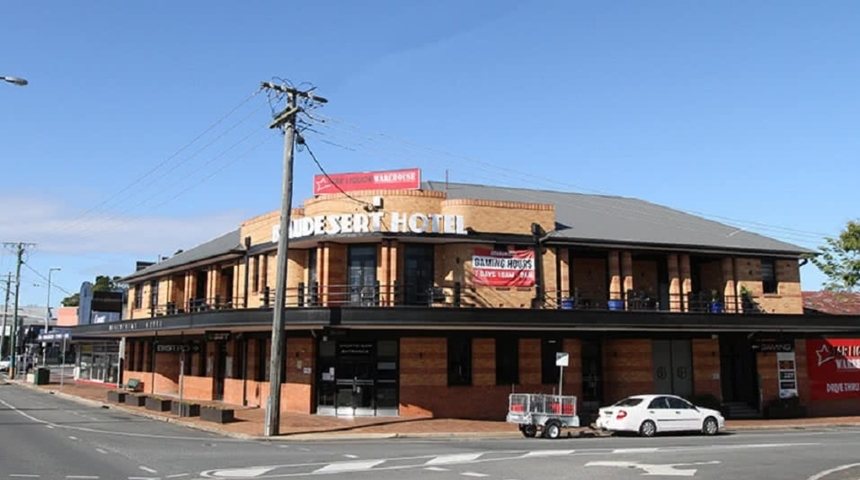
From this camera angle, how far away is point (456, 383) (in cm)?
3139

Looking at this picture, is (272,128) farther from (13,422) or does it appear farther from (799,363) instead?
(799,363)

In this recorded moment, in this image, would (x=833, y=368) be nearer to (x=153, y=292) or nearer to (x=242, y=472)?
(x=242, y=472)

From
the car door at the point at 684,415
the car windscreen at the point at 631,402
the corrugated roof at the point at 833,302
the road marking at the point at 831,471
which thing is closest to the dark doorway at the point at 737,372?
the corrugated roof at the point at 833,302

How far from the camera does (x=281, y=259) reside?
27125 millimetres

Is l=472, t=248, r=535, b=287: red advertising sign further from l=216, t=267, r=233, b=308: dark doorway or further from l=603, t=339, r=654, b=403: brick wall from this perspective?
l=216, t=267, r=233, b=308: dark doorway

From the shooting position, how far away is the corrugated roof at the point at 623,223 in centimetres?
3569

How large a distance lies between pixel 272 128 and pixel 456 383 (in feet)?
40.5

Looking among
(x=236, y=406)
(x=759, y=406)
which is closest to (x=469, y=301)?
(x=236, y=406)

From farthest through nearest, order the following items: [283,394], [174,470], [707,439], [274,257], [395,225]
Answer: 1. [274,257]
2. [283,394]
3. [395,225]
4. [707,439]
5. [174,470]

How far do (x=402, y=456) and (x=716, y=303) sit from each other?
21.6 meters

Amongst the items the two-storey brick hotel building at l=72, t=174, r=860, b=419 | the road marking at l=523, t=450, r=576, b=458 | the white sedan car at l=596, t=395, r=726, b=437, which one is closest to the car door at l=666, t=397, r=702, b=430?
the white sedan car at l=596, t=395, r=726, b=437

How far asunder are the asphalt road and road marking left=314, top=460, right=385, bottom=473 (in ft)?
0.07

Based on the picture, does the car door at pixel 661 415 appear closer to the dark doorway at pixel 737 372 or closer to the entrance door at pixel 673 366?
the entrance door at pixel 673 366

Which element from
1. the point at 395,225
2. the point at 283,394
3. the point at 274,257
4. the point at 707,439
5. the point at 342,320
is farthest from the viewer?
the point at 274,257
